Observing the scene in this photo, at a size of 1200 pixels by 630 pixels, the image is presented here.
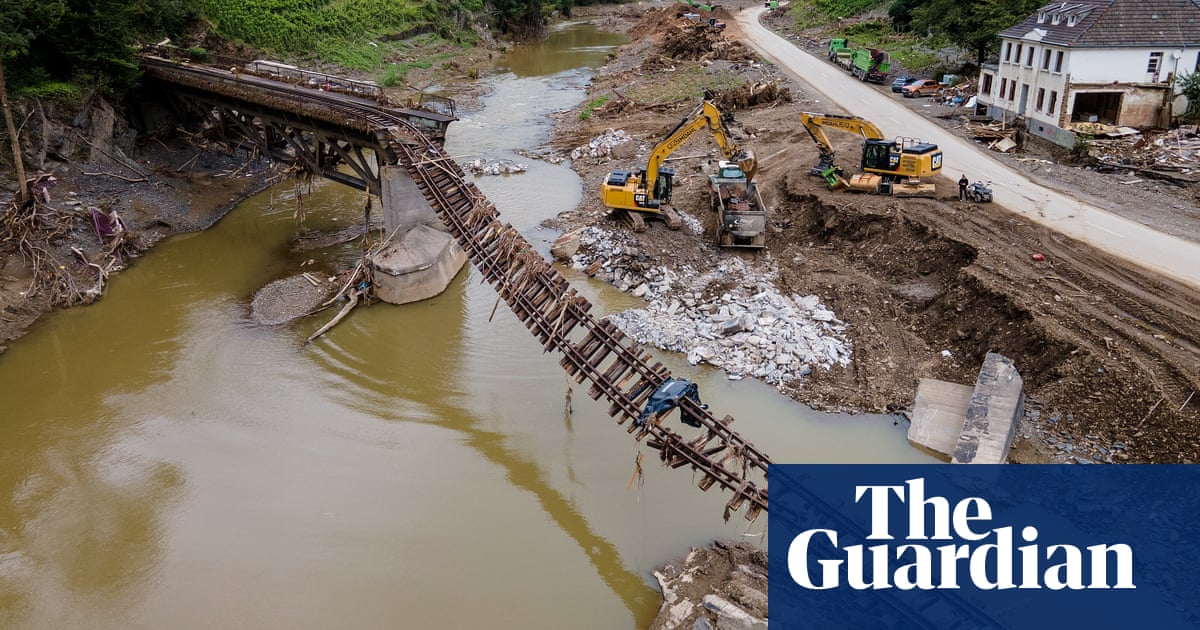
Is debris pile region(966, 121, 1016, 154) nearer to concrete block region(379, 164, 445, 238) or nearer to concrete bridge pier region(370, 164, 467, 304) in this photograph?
concrete bridge pier region(370, 164, 467, 304)

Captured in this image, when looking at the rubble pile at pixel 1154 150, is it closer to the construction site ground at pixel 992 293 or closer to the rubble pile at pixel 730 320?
the construction site ground at pixel 992 293

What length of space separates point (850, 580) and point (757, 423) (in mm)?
6678

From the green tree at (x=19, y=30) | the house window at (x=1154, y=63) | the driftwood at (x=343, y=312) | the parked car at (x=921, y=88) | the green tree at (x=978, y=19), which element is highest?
the green tree at (x=19, y=30)

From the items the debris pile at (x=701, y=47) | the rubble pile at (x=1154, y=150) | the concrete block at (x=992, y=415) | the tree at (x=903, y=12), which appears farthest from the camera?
the tree at (x=903, y=12)

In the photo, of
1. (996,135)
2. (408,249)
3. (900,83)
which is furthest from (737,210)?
(900,83)

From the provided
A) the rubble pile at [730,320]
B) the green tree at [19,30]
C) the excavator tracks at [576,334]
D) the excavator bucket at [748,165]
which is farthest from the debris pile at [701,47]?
the green tree at [19,30]

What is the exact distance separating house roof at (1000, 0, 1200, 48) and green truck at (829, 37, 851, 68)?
21313 mm

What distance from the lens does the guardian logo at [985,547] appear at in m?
12.5

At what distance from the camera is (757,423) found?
62.2 feet

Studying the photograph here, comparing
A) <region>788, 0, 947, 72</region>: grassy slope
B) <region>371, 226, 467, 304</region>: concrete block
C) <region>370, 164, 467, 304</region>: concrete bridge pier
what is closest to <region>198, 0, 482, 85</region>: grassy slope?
<region>370, 164, 467, 304</region>: concrete bridge pier

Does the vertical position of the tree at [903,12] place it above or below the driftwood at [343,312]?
above

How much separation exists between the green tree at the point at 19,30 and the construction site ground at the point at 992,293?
19551mm

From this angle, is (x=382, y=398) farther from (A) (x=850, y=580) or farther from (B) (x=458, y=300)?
(A) (x=850, y=580)

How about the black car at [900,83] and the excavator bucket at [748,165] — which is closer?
the excavator bucket at [748,165]
